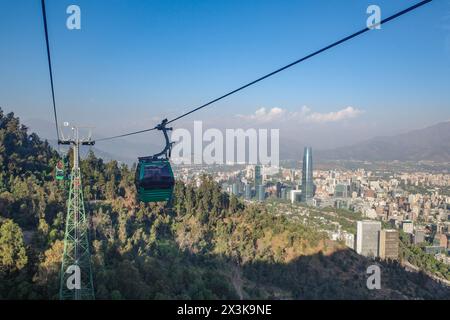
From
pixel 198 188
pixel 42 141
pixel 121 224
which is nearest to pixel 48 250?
pixel 121 224

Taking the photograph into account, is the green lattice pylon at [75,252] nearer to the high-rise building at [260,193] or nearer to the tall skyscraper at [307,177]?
the high-rise building at [260,193]

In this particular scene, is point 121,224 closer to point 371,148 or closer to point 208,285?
point 208,285

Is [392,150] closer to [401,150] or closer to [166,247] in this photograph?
[401,150]

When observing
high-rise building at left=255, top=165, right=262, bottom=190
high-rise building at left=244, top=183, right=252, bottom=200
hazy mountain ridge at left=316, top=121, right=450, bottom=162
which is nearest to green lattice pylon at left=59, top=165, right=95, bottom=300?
high-rise building at left=244, top=183, right=252, bottom=200

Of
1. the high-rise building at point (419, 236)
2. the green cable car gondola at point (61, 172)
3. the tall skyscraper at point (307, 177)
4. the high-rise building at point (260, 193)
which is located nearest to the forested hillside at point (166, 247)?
the green cable car gondola at point (61, 172)

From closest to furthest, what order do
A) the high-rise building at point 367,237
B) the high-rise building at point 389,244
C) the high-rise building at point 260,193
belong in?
the high-rise building at point 389,244, the high-rise building at point 367,237, the high-rise building at point 260,193

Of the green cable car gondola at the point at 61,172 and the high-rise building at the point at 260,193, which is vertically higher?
the green cable car gondola at the point at 61,172

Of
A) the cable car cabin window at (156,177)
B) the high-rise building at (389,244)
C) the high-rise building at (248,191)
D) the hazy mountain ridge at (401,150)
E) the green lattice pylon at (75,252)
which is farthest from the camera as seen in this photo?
the hazy mountain ridge at (401,150)
